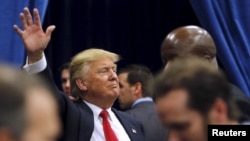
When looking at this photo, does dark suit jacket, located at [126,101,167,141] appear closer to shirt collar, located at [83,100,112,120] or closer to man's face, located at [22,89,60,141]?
shirt collar, located at [83,100,112,120]

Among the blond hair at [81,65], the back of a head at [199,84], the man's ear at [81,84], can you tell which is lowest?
the man's ear at [81,84]

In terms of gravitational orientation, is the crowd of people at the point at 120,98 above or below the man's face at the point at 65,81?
above

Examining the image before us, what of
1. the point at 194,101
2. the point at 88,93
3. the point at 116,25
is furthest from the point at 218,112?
the point at 116,25

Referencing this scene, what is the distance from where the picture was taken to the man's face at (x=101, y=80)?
3.47 metres

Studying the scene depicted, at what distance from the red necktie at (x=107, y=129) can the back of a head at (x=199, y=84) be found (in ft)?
5.56

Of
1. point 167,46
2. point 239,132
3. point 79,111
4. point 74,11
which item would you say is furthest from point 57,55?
point 239,132

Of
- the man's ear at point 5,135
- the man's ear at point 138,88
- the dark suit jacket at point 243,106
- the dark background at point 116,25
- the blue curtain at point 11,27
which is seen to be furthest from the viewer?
the dark background at point 116,25

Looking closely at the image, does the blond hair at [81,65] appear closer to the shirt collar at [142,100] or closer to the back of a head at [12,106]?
the shirt collar at [142,100]

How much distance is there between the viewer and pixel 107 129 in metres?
3.23

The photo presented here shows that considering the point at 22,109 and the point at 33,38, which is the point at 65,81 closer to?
A: the point at 33,38

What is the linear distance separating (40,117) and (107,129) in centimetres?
193

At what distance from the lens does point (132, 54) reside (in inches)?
186

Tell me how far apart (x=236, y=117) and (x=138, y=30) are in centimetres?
316

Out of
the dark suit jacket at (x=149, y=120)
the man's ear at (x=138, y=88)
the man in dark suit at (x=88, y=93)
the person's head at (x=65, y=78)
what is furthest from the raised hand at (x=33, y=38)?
the man's ear at (x=138, y=88)
